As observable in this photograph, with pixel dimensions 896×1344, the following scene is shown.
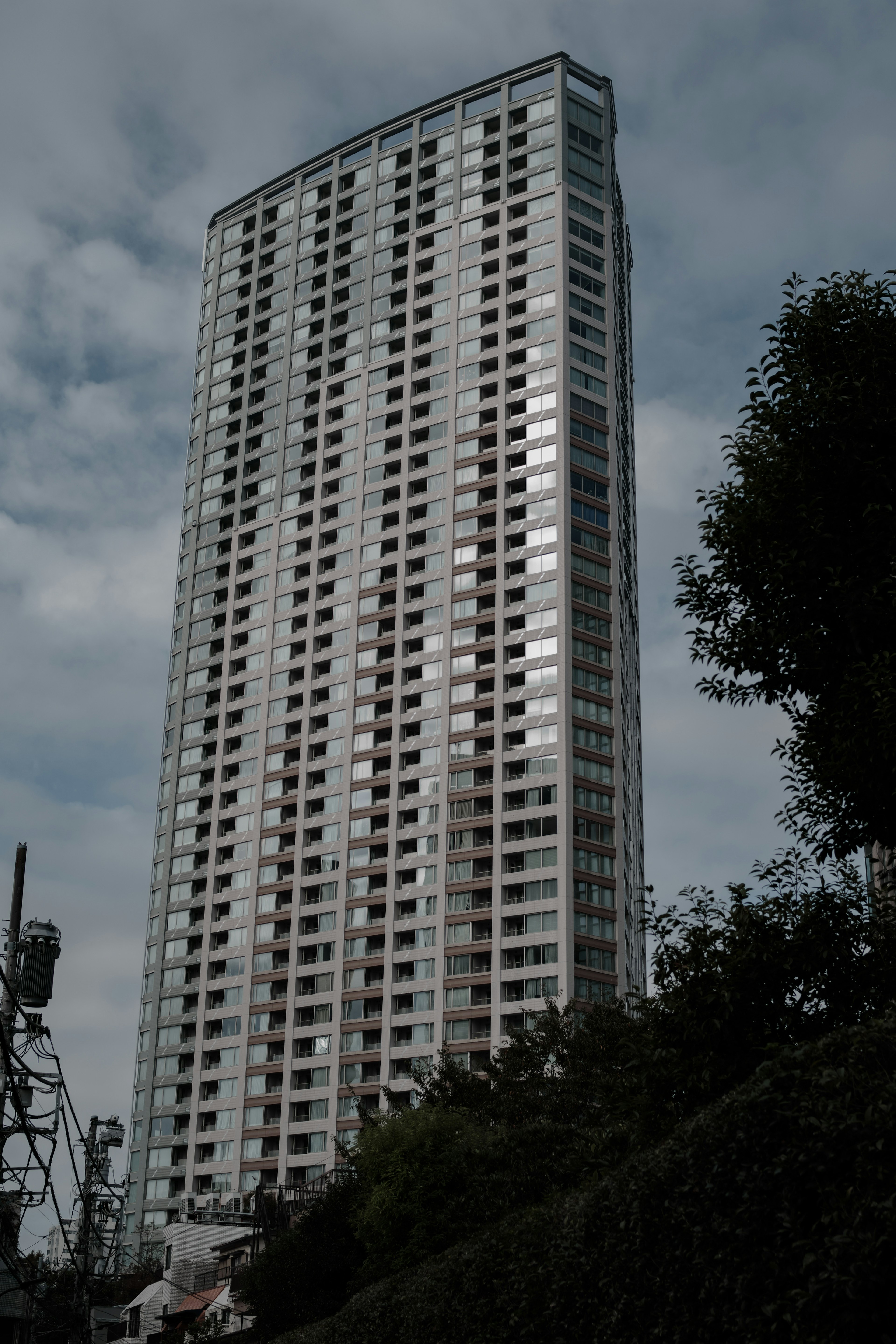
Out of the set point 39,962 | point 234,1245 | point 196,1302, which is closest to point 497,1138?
point 39,962

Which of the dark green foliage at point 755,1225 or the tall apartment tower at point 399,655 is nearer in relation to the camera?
the dark green foliage at point 755,1225

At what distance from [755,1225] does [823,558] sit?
854cm

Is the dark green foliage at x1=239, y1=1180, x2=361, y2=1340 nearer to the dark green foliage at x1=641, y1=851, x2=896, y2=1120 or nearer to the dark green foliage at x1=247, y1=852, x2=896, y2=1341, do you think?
the dark green foliage at x1=247, y1=852, x2=896, y2=1341

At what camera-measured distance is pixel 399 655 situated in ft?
352

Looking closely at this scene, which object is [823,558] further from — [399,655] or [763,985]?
[399,655]

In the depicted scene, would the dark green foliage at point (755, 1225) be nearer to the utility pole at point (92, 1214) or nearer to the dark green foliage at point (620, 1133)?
the dark green foliage at point (620, 1133)

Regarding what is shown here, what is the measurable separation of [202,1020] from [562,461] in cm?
5513

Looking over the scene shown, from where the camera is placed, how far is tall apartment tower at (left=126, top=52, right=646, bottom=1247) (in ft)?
315

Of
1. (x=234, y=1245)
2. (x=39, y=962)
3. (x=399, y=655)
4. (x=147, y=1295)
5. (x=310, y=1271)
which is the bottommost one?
(x=147, y=1295)

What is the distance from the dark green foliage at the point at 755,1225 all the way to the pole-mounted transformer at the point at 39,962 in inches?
746

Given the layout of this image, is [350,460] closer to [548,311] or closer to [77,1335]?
[548,311]

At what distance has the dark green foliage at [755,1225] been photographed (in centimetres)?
1020

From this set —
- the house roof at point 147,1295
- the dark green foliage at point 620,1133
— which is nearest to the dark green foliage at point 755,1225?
the dark green foliage at point 620,1133

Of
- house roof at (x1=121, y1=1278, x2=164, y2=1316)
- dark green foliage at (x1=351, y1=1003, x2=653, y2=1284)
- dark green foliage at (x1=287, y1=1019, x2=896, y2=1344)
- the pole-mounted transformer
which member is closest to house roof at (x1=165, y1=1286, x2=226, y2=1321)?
house roof at (x1=121, y1=1278, x2=164, y2=1316)
